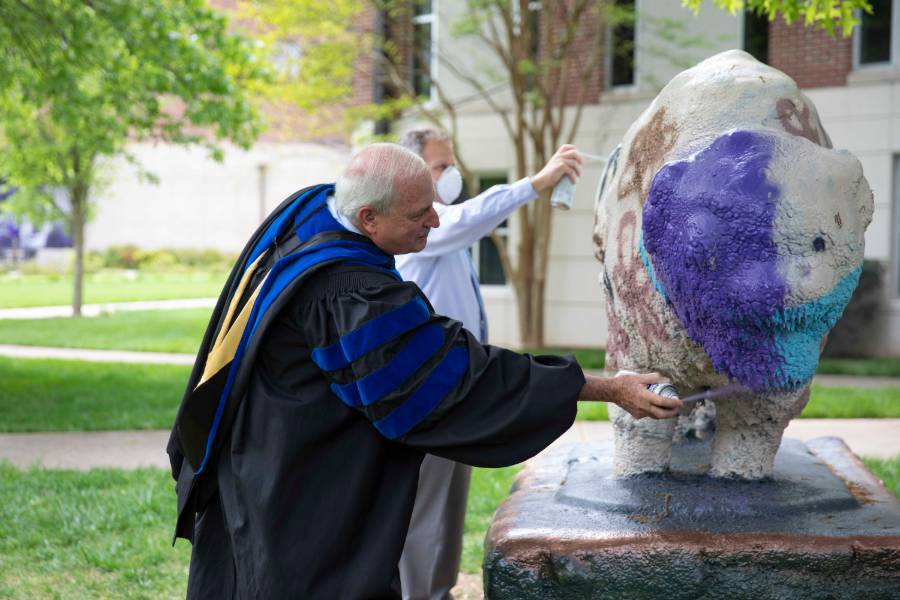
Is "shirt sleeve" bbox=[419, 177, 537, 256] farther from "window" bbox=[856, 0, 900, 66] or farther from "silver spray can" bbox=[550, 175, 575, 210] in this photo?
"window" bbox=[856, 0, 900, 66]

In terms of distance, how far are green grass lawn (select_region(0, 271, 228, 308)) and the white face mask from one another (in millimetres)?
19005

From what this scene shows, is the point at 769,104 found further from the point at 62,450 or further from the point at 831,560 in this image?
the point at 62,450

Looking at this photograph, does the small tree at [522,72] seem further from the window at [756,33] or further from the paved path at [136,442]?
the paved path at [136,442]

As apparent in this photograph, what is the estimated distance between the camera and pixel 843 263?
2732 millimetres

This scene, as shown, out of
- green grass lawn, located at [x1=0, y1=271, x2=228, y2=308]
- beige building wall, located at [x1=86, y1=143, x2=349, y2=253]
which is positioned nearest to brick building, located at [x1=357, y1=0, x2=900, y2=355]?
green grass lawn, located at [x1=0, y1=271, x2=228, y2=308]

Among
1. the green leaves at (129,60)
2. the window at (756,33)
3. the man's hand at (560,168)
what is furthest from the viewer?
the window at (756,33)

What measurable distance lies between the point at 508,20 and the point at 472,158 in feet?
8.03

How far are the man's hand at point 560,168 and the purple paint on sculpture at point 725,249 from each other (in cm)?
94

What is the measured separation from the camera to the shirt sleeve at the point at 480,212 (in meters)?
3.87

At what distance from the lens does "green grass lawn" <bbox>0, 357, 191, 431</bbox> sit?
322 inches

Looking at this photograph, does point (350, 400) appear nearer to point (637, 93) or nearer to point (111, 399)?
point (111, 399)

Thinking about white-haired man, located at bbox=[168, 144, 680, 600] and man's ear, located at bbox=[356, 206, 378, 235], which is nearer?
white-haired man, located at bbox=[168, 144, 680, 600]

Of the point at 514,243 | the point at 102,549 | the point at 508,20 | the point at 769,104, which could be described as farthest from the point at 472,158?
the point at 769,104

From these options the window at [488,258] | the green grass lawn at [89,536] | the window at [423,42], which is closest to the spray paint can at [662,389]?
the green grass lawn at [89,536]
